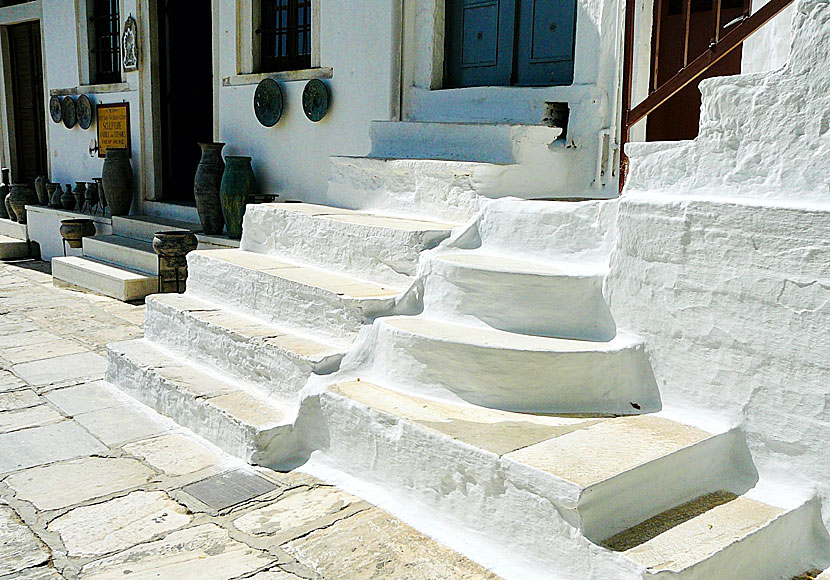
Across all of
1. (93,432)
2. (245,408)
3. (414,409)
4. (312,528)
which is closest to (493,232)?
(414,409)

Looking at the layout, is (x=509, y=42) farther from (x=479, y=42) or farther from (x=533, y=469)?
(x=533, y=469)

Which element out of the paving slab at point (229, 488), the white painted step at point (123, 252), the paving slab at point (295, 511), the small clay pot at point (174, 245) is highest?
the small clay pot at point (174, 245)

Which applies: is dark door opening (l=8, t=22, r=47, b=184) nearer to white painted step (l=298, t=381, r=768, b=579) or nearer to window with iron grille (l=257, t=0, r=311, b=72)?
window with iron grille (l=257, t=0, r=311, b=72)

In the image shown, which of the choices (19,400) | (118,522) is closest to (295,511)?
(118,522)

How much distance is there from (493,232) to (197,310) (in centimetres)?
180

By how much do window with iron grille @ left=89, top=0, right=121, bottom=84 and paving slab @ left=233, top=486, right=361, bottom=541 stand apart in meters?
8.18

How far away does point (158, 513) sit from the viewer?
3053mm

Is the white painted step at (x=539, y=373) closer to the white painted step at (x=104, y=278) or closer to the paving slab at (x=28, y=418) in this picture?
the paving slab at (x=28, y=418)

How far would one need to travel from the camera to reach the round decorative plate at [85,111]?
992cm

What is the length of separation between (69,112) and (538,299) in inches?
353

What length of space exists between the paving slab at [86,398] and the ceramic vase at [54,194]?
638 cm

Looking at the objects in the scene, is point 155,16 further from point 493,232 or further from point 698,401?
point 698,401

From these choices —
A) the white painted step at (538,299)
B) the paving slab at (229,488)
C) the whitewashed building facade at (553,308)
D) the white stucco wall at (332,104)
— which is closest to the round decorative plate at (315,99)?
the white stucco wall at (332,104)

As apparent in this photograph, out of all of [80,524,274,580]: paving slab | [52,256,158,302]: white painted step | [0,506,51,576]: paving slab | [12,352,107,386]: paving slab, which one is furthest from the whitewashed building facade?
[52,256,158,302]: white painted step
